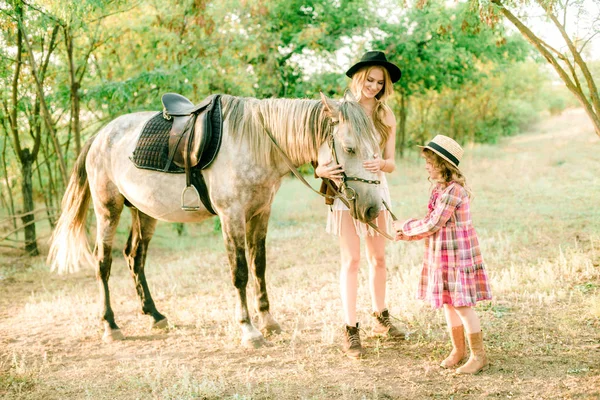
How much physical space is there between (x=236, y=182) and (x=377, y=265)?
135 centimetres

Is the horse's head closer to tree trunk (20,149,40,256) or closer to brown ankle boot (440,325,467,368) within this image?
brown ankle boot (440,325,467,368)

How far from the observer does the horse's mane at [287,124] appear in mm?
3463

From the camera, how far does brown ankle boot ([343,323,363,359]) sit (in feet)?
12.1

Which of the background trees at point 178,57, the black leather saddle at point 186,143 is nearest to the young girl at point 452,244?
the black leather saddle at point 186,143

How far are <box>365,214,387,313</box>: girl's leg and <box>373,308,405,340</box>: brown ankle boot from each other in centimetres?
4

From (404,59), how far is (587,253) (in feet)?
30.4

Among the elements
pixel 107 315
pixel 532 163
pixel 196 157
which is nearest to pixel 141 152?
pixel 196 157

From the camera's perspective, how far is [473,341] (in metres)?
3.31

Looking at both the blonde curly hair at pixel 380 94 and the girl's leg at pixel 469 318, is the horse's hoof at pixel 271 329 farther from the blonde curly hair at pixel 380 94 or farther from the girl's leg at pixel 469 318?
the blonde curly hair at pixel 380 94

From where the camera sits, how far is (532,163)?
16516mm

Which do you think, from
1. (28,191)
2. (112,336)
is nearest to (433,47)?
(28,191)

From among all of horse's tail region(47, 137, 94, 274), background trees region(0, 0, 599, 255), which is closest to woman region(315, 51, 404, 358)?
background trees region(0, 0, 599, 255)

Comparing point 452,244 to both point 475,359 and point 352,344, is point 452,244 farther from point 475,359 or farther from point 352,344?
point 352,344

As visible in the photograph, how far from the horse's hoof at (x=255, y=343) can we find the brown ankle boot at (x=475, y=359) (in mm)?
1580
